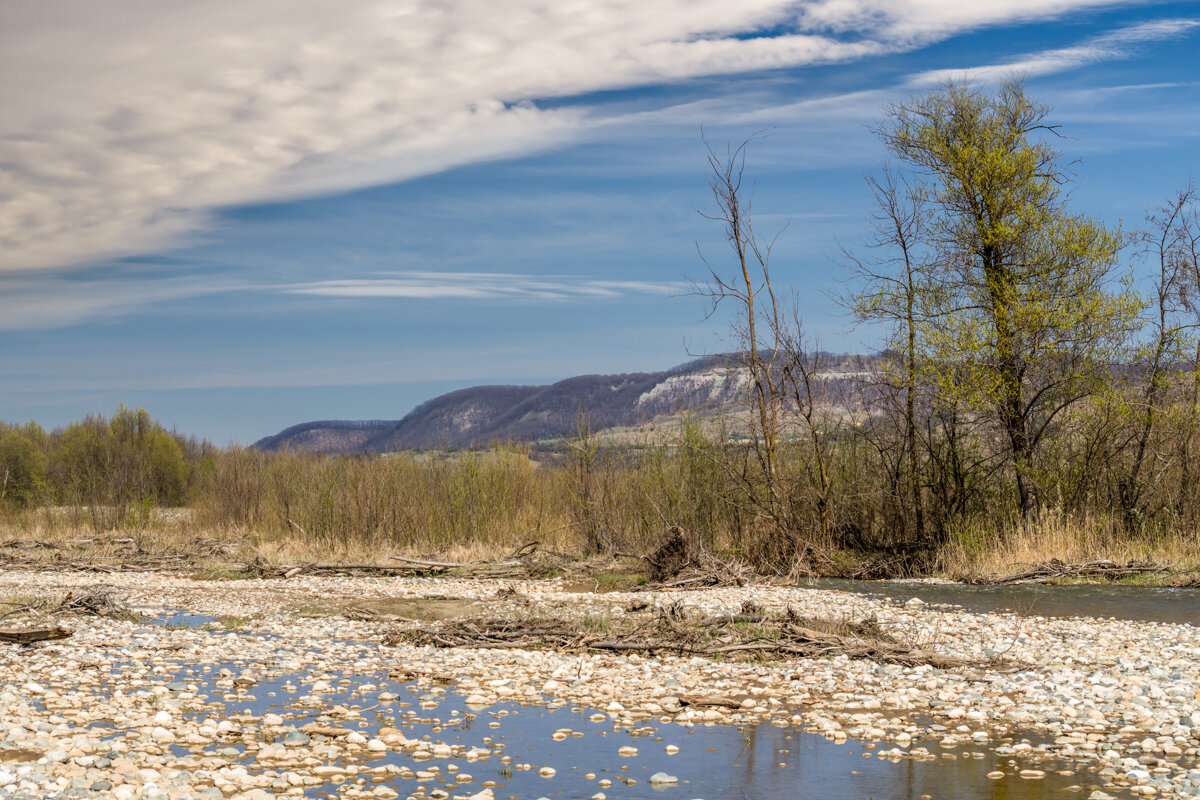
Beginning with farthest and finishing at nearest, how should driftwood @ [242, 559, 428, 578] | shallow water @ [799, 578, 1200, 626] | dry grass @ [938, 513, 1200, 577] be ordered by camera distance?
driftwood @ [242, 559, 428, 578], dry grass @ [938, 513, 1200, 577], shallow water @ [799, 578, 1200, 626]

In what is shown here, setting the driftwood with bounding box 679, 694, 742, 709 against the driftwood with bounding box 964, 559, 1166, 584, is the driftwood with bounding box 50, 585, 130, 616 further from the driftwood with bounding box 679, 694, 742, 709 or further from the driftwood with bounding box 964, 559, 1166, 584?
the driftwood with bounding box 964, 559, 1166, 584

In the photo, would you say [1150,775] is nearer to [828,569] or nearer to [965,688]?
[965,688]

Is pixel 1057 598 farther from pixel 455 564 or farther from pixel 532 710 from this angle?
pixel 455 564

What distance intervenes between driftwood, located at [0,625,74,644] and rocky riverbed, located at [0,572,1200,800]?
137 mm

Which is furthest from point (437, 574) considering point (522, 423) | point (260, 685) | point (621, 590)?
point (522, 423)

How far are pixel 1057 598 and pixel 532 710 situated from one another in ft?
32.9

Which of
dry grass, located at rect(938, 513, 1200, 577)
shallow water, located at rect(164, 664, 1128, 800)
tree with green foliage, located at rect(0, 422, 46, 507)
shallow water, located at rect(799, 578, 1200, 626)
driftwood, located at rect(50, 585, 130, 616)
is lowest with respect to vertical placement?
shallow water, located at rect(799, 578, 1200, 626)

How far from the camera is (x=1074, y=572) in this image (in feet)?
52.5

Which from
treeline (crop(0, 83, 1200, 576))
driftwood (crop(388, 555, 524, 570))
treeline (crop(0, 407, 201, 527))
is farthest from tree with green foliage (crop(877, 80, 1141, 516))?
treeline (crop(0, 407, 201, 527))

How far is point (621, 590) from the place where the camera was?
15719 mm

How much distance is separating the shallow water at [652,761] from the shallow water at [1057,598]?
7524 mm

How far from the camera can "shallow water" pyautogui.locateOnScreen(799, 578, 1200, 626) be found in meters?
12.5

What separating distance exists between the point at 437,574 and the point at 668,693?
1140 centimetres

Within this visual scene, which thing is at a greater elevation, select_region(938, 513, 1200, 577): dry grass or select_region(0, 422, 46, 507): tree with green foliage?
select_region(0, 422, 46, 507): tree with green foliage
